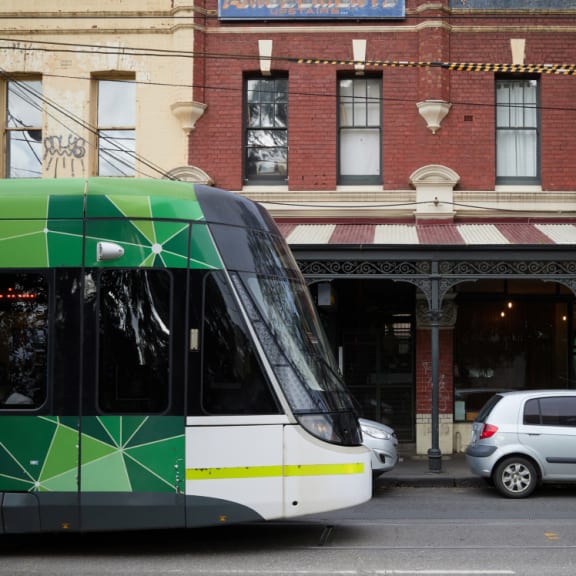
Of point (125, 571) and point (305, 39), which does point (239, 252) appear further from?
point (305, 39)

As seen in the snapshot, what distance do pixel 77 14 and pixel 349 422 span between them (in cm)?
1164

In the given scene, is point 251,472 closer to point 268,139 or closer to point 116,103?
point 268,139

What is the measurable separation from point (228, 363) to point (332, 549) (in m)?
2.04

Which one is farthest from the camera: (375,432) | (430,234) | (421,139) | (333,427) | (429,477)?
(421,139)

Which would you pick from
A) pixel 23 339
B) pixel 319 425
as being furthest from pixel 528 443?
pixel 23 339

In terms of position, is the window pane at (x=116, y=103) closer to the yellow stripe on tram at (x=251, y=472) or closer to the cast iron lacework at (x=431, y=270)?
the cast iron lacework at (x=431, y=270)

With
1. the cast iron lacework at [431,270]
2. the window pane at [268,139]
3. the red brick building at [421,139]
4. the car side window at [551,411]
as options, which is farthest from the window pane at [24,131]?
the car side window at [551,411]

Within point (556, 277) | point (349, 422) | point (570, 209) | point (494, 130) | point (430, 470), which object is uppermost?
point (494, 130)

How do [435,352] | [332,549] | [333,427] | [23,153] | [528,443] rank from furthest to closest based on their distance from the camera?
[23,153], [435,352], [528,443], [332,549], [333,427]

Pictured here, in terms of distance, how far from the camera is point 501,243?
14.4 metres

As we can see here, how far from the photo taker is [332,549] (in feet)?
27.2

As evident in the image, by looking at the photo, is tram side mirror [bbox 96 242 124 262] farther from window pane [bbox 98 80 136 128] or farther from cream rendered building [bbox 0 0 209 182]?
window pane [bbox 98 80 136 128]

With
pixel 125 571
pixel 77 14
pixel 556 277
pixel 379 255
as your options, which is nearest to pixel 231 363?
pixel 125 571

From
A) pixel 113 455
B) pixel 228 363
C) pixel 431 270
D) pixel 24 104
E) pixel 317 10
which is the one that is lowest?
pixel 113 455
